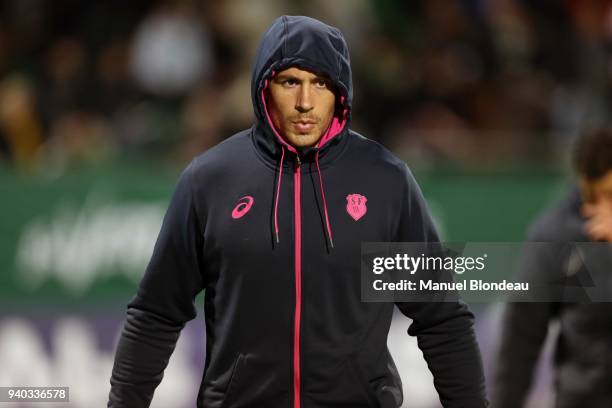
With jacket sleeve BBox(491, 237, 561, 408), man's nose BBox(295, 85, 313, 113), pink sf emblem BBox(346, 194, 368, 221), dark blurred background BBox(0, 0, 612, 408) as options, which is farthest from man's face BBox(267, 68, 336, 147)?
dark blurred background BBox(0, 0, 612, 408)

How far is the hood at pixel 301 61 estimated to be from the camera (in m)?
3.32

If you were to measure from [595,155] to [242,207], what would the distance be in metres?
1.82

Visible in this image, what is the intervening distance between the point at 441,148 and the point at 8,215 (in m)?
2.95

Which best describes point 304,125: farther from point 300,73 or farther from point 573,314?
point 573,314

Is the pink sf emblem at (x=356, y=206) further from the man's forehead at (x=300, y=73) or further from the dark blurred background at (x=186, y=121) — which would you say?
the dark blurred background at (x=186, y=121)

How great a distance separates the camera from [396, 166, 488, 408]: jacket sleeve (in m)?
3.42

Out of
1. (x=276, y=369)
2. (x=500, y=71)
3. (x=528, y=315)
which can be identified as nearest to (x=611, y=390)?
(x=528, y=315)

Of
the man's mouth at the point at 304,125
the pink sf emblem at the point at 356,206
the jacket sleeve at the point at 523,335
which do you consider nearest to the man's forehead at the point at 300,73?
the man's mouth at the point at 304,125

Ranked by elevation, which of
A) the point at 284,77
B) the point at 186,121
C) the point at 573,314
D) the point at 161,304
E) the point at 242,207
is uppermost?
the point at 186,121

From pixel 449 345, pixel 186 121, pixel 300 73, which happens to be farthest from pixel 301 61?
pixel 186 121

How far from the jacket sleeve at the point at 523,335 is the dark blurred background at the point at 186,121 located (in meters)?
2.13

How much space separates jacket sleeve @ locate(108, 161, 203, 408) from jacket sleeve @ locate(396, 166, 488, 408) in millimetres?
631

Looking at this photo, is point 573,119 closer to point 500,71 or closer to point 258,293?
point 500,71

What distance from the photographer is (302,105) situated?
333 cm
